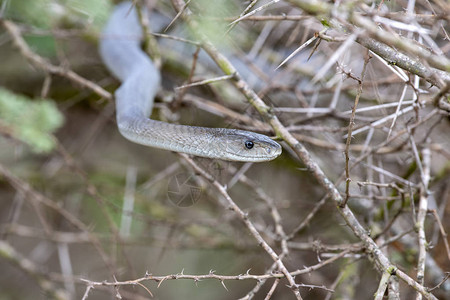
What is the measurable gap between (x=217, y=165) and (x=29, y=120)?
3.49 ft

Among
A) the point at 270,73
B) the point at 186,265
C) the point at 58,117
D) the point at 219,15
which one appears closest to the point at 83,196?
the point at 186,265

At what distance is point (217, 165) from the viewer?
9.33ft

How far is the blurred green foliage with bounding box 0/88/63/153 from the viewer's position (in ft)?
8.71

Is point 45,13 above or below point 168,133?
above

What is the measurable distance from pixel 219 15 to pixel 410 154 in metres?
1.29

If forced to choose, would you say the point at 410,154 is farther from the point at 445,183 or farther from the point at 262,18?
the point at 262,18

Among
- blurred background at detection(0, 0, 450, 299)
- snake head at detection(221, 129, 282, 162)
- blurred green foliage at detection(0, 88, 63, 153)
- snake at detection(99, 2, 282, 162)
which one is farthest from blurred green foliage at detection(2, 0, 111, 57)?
snake head at detection(221, 129, 282, 162)

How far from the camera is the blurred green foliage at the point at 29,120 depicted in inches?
105

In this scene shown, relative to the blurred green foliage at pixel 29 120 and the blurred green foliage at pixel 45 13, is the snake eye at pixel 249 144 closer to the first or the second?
the blurred green foliage at pixel 29 120

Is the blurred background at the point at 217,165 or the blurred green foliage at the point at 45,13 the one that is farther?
the blurred green foliage at the point at 45,13

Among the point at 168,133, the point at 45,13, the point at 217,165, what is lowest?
the point at 217,165

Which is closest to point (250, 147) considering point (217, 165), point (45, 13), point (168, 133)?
point (217, 165)

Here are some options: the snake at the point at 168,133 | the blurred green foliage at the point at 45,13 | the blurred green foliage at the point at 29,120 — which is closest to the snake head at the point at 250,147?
the snake at the point at 168,133

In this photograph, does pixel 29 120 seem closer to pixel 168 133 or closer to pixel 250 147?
pixel 168 133
